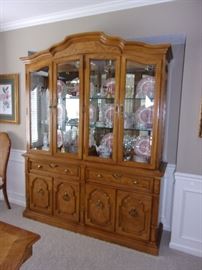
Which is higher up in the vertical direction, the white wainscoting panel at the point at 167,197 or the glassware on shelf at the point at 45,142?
the glassware on shelf at the point at 45,142

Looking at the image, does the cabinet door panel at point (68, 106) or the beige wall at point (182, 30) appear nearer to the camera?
the beige wall at point (182, 30)

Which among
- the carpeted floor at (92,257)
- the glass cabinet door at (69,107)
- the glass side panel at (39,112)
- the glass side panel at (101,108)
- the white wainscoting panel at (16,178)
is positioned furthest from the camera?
the white wainscoting panel at (16,178)

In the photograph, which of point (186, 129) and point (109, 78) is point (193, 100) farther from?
point (109, 78)

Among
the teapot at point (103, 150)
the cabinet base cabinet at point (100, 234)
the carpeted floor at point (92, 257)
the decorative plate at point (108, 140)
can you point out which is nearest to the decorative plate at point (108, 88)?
the decorative plate at point (108, 140)

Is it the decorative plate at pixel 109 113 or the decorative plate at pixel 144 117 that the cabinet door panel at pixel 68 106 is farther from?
the decorative plate at pixel 144 117

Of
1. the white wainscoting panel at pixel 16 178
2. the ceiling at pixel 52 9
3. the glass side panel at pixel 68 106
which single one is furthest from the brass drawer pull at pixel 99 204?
the ceiling at pixel 52 9

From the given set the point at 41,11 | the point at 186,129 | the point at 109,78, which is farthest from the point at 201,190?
the point at 41,11

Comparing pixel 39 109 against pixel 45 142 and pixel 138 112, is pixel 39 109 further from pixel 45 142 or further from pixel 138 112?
pixel 138 112

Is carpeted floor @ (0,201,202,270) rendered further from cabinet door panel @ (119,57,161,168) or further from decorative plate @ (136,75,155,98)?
decorative plate @ (136,75,155,98)

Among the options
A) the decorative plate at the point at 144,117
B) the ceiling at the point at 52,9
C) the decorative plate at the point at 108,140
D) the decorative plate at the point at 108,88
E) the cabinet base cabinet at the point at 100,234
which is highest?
the ceiling at the point at 52,9

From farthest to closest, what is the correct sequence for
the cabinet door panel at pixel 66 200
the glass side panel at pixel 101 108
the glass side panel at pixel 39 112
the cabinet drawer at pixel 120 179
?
the glass side panel at pixel 39 112 < the cabinet door panel at pixel 66 200 < the glass side panel at pixel 101 108 < the cabinet drawer at pixel 120 179

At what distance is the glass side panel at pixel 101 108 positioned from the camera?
233cm

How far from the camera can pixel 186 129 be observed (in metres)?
2.21

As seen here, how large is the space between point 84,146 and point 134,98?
28.7 inches
